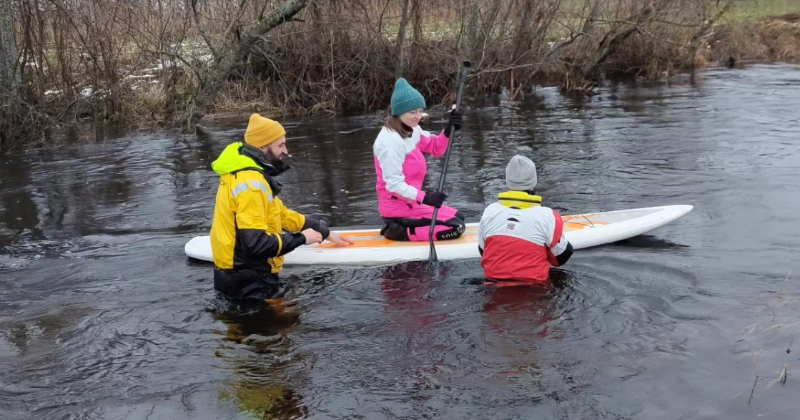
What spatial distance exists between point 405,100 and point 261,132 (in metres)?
1.43

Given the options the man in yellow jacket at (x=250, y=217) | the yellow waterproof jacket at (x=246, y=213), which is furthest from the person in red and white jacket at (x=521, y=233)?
the yellow waterproof jacket at (x=246, y=213)

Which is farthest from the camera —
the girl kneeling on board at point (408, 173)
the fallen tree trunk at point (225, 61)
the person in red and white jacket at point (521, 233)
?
the fallen tree trunk at point (225, 61)

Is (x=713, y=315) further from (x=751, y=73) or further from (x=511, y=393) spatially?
(x=751, y=73)

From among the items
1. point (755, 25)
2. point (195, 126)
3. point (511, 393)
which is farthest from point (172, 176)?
point (755, 25)

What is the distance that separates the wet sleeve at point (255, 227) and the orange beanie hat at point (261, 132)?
13.1 inches

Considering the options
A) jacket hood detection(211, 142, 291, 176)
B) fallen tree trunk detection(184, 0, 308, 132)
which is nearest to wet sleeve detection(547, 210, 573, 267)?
jacket hood detection(211, 142, 291, 176)

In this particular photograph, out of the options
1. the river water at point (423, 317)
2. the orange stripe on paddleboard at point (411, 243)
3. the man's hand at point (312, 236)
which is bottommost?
the river water at point (423, 317)

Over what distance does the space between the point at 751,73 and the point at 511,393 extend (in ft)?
57.9

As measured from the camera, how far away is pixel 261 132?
5.11 m

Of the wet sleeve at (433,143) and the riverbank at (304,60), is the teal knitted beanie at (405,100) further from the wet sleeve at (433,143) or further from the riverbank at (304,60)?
the riverbank at (304,60)

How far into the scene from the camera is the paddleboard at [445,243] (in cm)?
655

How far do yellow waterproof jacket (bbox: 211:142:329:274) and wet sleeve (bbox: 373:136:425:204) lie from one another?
119 cm

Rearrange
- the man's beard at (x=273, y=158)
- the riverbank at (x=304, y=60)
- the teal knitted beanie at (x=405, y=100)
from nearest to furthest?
1. the man's beard at (x=273, y=158)
2. the teal knitted beanie at (x=405, y=100)
3. the riverbank at (x=304, y=60)

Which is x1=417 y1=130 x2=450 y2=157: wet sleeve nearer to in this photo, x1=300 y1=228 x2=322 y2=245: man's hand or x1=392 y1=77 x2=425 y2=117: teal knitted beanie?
x1=392 y1=77 x2=425 y2=117: teal knitted beanie
